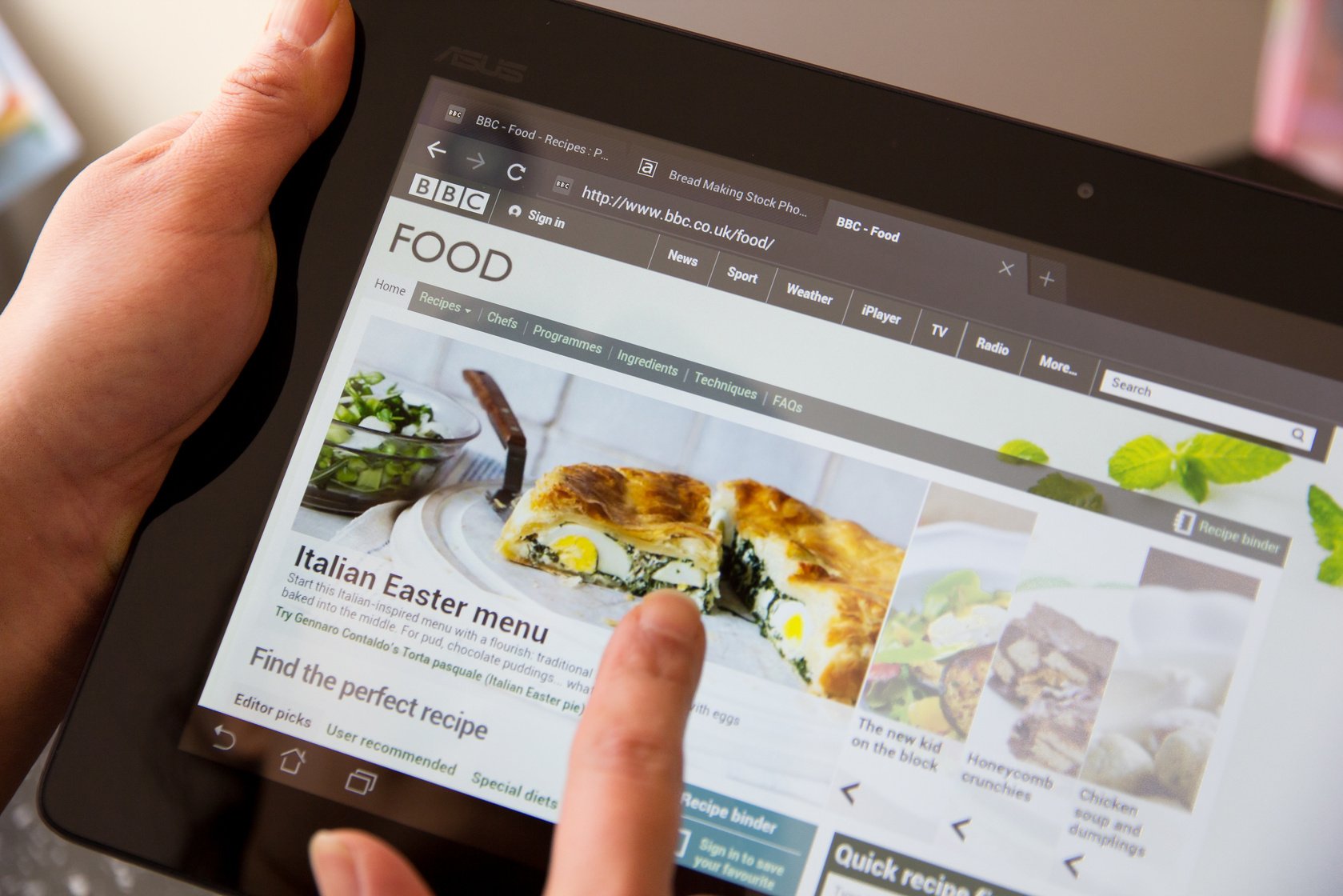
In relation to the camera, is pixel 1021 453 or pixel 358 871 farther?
pixel 1021 453

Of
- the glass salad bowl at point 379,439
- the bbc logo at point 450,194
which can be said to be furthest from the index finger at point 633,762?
the bbc logo at point 450,194

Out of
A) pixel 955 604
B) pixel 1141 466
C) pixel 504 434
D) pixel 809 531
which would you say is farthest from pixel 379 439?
pixel 1141 466

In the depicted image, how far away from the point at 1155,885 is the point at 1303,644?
0.19m

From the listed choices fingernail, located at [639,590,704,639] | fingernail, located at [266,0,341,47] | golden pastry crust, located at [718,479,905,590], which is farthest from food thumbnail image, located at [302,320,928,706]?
fingernail, located at [266,0,341,47]

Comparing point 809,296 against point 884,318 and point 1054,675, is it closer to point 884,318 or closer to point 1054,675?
point 884,318

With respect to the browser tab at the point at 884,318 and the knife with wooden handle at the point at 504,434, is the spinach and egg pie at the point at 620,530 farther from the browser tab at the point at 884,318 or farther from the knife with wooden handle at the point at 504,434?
the browser tab at the point at 884,318

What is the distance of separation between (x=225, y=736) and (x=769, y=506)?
41cm

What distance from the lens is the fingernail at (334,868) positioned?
0.44 m

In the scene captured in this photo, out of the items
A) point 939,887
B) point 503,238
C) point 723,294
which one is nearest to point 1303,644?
point 939,887

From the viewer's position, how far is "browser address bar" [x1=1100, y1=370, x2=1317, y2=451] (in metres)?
0.58

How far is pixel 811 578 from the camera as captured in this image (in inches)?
23.6

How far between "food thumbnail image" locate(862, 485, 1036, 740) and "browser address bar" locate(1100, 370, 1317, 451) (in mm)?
109

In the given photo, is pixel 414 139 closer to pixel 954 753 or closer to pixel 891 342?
pixel 891 342

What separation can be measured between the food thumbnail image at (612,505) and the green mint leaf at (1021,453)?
0.06 m
